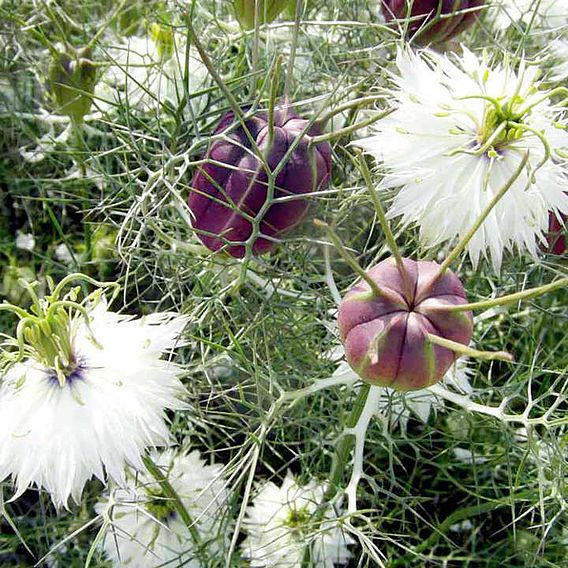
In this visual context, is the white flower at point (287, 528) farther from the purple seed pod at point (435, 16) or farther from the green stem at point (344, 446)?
the purple seed pod at point (435, 16)

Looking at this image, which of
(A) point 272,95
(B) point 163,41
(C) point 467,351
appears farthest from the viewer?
(B) point 163,41

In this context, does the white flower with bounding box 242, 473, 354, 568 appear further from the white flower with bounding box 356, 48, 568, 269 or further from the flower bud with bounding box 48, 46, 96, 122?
the flower bud with bounding box 48, 46, 96, 122

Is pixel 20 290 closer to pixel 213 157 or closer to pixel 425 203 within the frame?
pixel 213 157

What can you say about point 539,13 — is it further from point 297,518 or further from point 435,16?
point 297,518

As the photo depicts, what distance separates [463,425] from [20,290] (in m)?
0.64

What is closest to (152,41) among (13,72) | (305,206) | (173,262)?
(13,72)

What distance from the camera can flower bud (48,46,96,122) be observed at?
3.43 feet

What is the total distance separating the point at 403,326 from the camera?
0.65m

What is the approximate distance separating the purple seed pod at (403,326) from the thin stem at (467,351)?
0.02 meters

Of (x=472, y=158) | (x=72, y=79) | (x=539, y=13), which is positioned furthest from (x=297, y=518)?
(x=539, y=13)

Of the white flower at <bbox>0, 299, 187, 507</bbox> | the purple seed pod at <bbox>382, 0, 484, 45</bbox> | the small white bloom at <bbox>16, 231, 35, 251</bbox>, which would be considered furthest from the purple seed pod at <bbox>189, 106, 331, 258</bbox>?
the small white bloom at <bbox>16, 231, 35, 251</bbox>

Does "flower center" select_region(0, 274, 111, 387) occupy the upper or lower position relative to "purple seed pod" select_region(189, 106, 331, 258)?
lower

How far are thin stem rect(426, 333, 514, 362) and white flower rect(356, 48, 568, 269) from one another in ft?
0.48

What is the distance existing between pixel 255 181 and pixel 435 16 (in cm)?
32
